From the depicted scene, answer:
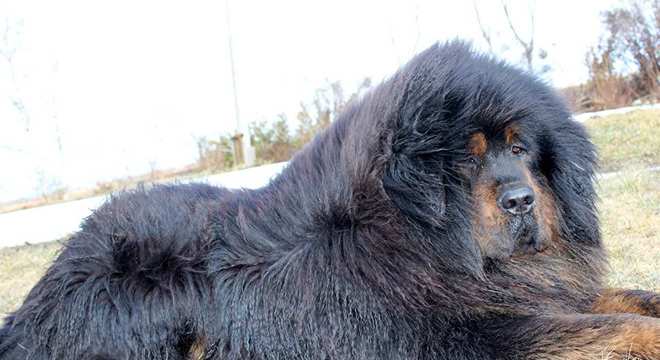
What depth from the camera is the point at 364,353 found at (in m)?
2.40

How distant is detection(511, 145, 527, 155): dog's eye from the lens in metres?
2.75

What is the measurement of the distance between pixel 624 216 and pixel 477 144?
3.48 meters

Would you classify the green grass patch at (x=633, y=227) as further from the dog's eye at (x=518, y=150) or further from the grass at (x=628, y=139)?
the grass at (x=628, y=139)

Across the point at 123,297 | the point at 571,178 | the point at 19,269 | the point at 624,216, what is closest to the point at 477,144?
the point at 571,178

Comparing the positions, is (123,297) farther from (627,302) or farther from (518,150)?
(627,302)

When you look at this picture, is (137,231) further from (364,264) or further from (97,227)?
(364,264)

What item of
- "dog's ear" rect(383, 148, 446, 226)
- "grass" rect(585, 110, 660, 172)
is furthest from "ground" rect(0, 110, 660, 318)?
"dog's ear" rect(383, 148, 446, 226)

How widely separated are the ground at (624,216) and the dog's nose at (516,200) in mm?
1100

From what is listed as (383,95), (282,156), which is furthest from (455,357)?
(282,156)

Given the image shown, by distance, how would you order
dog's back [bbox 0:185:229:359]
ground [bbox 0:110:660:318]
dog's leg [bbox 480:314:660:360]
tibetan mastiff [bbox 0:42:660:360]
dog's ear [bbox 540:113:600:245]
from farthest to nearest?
ground [bbox 0:110:660:318], dog's ear [bbox 540:113:600:245], dog's back [bbox 0:185:229:359], tibetan mastiff [bbox 0:42:660:360], dog's leg [bbox 480:314:660:360]

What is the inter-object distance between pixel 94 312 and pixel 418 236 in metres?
1.28

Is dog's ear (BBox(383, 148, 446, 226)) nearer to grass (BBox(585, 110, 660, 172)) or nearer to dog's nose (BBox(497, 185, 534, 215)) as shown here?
dog's nose (BBox(497, 185, 534, 215))

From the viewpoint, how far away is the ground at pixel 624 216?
13.5 feet

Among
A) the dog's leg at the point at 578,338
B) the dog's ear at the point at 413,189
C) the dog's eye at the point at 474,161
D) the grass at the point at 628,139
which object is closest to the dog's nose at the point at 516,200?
the dog's eye at the point at 474,161
